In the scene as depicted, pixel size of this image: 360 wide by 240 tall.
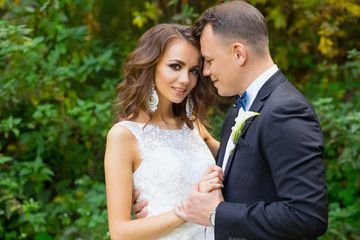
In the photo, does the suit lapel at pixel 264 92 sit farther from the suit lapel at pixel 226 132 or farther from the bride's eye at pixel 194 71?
the bride's eye at pixel 194 71

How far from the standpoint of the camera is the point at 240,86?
219 cm

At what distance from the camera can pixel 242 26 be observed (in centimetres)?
211

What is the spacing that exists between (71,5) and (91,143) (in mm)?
1717

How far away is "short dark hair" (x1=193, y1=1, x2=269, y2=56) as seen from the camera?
6.91 ft

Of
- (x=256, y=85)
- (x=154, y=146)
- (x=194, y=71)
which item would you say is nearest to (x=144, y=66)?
(x=194, y=71)

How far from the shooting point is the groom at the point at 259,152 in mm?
1701

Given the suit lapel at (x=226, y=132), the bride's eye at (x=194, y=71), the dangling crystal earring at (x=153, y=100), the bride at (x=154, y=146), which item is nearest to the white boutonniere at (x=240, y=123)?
the suit lapel at (x=226, y=132)

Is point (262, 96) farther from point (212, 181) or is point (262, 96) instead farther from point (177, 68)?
point (177, 68)

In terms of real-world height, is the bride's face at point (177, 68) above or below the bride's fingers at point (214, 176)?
above

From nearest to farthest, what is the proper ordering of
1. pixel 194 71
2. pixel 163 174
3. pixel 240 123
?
pixel 240 123 → pixel 163 174 → pixel 194 71

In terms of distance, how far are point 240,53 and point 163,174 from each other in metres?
0.93

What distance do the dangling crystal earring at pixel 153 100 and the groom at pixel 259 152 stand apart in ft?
1.49

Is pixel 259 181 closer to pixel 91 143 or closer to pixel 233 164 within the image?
pixel 233 164

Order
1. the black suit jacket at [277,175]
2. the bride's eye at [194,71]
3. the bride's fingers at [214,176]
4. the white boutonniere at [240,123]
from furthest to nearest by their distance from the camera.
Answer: the bride's eye at [194,71]
the bride's fingers at [214,176]
the white boutonniere at [240,123]
the black suit jacket at [277,175]
